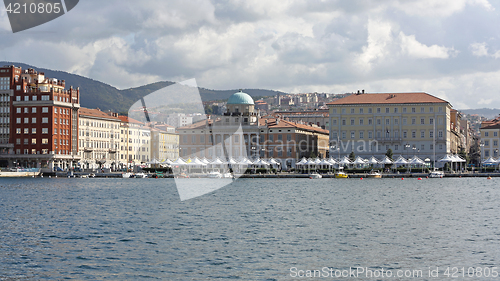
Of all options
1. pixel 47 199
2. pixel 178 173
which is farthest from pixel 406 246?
pixel 178 173

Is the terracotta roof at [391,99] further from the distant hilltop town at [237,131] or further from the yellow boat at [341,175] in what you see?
the yellow boat at [341,175]

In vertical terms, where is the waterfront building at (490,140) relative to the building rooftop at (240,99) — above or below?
below

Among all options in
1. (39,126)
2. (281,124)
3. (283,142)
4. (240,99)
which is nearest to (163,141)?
(240,99)

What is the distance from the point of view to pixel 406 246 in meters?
23.8

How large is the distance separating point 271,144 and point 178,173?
20.0 metres

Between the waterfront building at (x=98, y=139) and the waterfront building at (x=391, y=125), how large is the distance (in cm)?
4876

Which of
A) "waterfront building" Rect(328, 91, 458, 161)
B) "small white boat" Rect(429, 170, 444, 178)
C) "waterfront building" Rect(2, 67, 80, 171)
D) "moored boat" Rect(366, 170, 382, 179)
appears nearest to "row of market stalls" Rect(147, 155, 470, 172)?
"moored boat" Rect(366, 170, 382, 179)

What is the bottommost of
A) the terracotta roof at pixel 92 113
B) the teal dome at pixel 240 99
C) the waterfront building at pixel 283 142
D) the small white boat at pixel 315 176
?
the small white boat at pixel 315 176

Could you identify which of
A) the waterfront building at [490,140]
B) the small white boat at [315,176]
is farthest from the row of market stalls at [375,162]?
the waterfront building at [490,140]

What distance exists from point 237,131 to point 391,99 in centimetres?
2944

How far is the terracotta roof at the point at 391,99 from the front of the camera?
98.4 meters

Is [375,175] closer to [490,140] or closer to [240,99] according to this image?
[240,99]

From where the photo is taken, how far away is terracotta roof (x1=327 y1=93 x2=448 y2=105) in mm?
98438

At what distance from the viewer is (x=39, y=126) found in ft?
363
